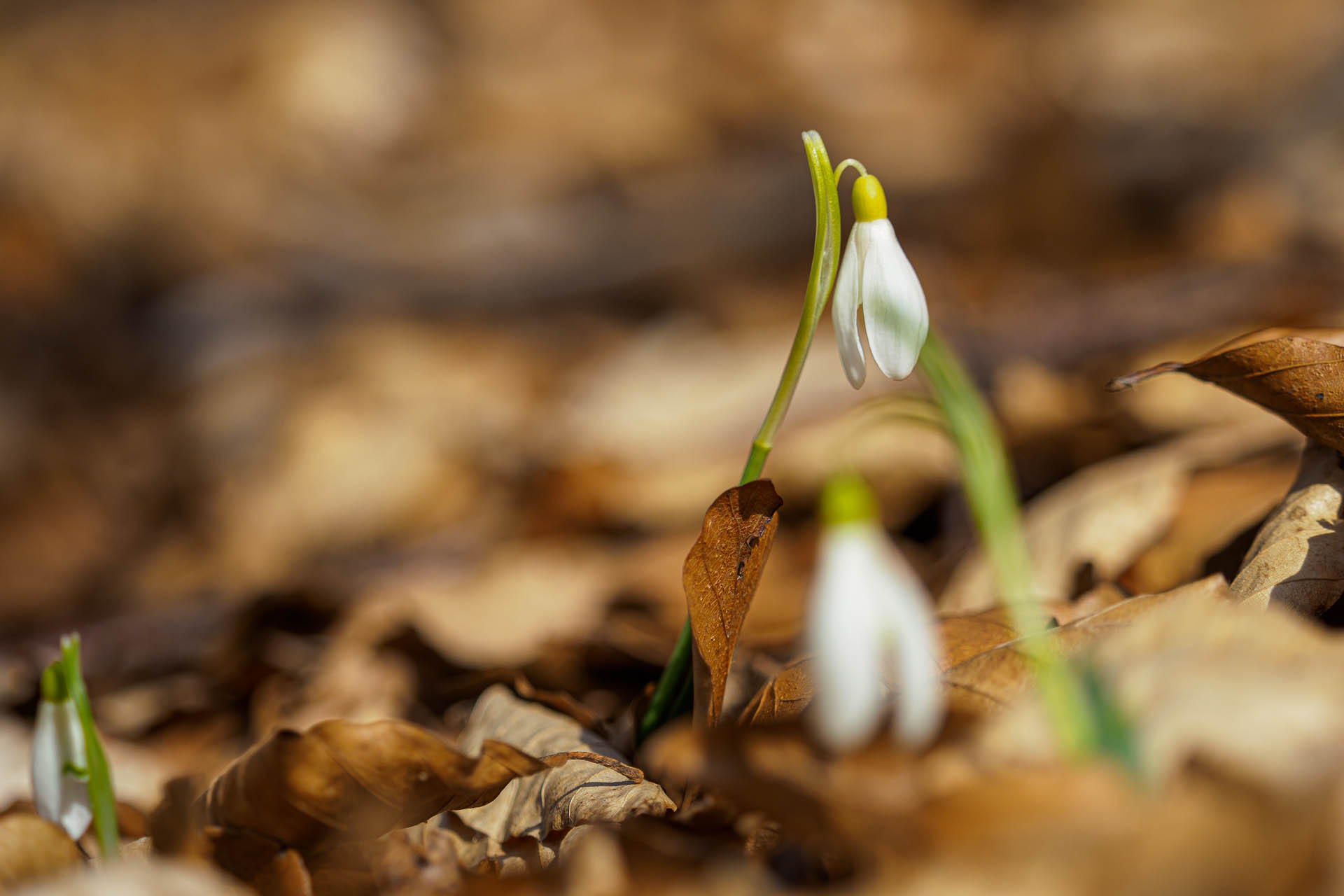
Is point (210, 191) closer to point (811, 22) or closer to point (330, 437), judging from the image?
point (330, 437)

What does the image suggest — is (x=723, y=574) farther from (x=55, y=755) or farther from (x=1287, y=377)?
(x=55, y=755)

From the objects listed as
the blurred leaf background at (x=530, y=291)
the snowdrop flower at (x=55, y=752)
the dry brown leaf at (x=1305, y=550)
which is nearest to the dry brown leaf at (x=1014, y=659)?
the dry brown leaf at (x=1305, y=550)

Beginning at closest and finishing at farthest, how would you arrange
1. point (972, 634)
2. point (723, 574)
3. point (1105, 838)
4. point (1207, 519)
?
point (1105, 838)
point (723, 574)
point (972, 634)
point (1207, 519)

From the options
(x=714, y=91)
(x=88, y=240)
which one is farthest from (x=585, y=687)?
(x=714, y=91)

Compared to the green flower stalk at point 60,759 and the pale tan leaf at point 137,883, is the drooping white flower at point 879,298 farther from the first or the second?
the green flower stalk at point 60,759

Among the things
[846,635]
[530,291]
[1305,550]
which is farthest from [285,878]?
[530,291]
